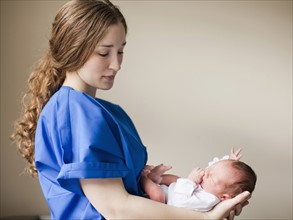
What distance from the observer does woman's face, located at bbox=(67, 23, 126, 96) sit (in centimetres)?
117

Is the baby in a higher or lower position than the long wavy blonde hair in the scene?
lower

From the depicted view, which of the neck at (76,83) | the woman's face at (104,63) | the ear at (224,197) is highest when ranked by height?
the woman's face at (104,63)

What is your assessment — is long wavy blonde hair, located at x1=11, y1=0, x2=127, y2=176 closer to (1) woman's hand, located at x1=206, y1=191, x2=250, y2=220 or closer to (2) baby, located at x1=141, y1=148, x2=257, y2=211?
(2) baby, located at x1=141, y1=148, x2=257, y2=211

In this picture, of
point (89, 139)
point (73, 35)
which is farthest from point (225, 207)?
point (73, 35)

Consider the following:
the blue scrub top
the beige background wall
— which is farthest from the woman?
the beige background wall

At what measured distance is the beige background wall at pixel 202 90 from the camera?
7.20 feet

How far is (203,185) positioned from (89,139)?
1.57 feet

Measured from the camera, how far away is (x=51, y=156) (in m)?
1.18

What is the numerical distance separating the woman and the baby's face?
8cm

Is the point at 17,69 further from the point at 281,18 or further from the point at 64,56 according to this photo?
the point at 281,18

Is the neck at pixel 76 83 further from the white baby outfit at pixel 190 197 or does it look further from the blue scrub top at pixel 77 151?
the white baby outfit at pixel 190 197

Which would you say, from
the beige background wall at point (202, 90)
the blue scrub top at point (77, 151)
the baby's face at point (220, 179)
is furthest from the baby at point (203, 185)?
the beige background wall at point (202, 90)

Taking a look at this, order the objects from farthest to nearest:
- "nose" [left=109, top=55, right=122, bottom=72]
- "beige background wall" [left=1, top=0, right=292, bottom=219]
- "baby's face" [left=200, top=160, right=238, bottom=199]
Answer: "beige background wall" [left=1, top=0, right=292, bottom=219]
"baby's face" [left=200, top=160, right=238, bottom=199]
"nose" [left=109, top=55, right=122, bottom=72]

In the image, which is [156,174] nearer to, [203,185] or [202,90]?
[203,185]
